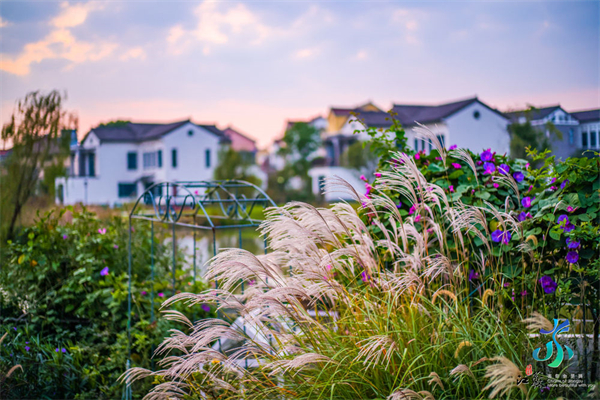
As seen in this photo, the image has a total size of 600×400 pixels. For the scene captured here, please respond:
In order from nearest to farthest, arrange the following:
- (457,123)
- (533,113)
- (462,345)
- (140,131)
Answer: (462,345)
(533,113)
(457,123)
(140,131)

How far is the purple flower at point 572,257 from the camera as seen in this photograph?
2.06 m

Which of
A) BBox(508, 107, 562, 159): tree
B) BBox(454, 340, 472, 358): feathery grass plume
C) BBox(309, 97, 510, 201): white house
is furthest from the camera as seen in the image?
BBox(508, 107, 562, 159): tree

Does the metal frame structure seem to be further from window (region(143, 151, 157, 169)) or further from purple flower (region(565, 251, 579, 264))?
window (region(143, 151, 157, 169))

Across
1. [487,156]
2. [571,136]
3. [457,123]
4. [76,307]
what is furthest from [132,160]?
[487,156]

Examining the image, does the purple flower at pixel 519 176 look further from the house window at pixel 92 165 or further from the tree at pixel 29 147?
the house window at pixel 92 165

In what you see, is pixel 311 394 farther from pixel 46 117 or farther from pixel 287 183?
pixel 287 183

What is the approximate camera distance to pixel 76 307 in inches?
142

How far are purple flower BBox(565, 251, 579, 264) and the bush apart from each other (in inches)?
93.4

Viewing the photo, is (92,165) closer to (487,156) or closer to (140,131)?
(140,131)

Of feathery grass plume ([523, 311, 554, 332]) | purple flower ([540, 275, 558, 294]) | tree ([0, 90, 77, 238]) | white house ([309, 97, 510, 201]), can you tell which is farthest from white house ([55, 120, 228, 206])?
feathery grass plume ([523, 311, 554, 332])

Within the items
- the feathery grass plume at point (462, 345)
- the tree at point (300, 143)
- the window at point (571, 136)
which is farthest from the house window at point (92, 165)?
the tree at point (300, 143)

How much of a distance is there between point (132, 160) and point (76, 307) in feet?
43.5

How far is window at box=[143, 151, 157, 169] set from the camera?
1698 cm

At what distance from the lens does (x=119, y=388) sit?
293 cm
